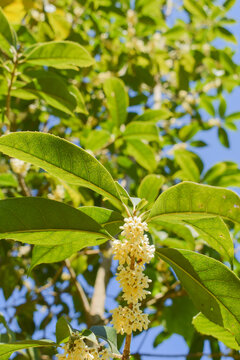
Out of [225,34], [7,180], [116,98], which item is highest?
[225,34]

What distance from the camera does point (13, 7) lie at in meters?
1.98

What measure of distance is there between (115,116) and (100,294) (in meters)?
1.00

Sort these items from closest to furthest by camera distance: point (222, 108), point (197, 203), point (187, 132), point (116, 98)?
point (197, 203) → point (116, 98) → point (187, 132) → point (222, 108)

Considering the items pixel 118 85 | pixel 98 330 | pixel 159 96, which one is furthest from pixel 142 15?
pixel 98 330

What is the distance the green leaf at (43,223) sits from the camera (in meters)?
0.86

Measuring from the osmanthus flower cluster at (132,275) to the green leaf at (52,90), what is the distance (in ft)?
2.90

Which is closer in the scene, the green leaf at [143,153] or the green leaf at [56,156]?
the green leaf at [56,156]

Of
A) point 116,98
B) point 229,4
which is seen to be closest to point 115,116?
point 116,98

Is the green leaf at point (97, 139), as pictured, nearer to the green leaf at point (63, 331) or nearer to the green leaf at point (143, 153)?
the green leaf at point (143, 153)

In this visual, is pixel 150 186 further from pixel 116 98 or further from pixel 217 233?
pixel 116 98

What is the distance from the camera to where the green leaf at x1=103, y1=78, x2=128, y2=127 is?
204cm

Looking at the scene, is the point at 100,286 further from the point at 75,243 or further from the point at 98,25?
the point at 98,25

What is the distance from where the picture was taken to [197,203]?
869mm

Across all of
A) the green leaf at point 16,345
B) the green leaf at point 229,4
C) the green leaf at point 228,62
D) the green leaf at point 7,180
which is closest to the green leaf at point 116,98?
the green leaf at point 7,180
